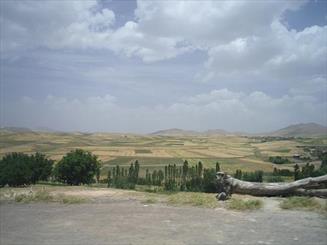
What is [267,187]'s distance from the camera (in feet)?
63.6

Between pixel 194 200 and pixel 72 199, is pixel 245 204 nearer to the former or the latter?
pixel 194 200

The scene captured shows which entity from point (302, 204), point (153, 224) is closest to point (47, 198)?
point (153, 224)

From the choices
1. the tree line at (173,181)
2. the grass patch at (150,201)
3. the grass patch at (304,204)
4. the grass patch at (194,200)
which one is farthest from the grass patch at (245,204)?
the tree line at (173,181)

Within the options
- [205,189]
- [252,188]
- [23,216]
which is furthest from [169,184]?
[23,216]

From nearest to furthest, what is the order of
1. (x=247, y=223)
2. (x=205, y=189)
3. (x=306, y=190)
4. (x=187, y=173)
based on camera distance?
1. (x=247, y=223)
2. (x=306, y=190)
3. (x=205, y=189)
4. (x=187, y=173)

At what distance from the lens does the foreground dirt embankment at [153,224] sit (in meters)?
11.9

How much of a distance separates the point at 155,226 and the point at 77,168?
28.3 metres

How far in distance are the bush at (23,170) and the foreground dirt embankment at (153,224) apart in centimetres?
1642

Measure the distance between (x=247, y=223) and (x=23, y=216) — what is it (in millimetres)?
9231

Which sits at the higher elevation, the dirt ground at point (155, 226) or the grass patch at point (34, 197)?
the grass patch at point (34, 197)

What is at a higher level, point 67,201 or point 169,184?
point 67,201

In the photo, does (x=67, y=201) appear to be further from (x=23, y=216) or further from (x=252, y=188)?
(x=252, y=188)

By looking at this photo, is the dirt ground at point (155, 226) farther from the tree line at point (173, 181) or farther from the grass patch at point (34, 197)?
the tree line at point (173, 181)

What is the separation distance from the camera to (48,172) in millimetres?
41906
